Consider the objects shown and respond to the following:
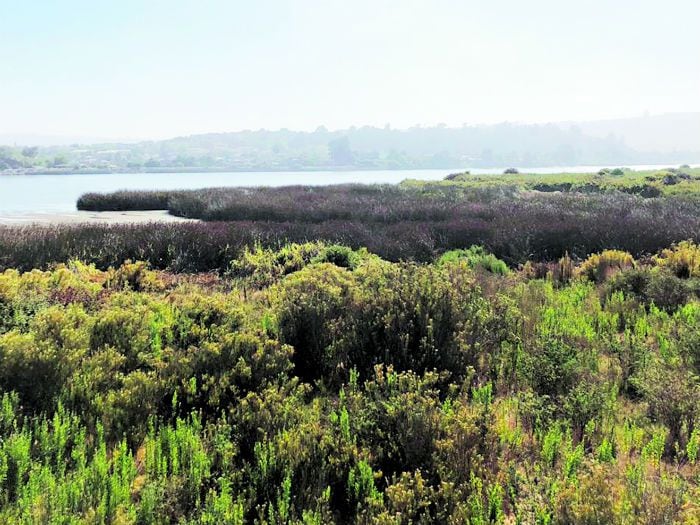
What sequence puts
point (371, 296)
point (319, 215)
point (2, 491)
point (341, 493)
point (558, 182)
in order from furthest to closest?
point (558, 182) < point (319, 215) < point (371, 296) < point (341, 493) < point (2, 491)

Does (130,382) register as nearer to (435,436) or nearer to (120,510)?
(120,510)

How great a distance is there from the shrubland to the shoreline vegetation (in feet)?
0.06

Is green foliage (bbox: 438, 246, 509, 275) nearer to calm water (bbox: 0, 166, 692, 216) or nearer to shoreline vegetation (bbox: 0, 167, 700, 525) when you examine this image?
shoreline vegetation (bbox: 0, 167, 700, 525)

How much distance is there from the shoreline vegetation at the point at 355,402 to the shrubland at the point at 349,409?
0.02 m

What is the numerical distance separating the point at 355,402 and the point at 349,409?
0.25 feet

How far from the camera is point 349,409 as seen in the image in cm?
353

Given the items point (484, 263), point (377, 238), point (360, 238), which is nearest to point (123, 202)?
point (360, 238)

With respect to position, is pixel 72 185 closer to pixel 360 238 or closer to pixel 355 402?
pixel 360 238

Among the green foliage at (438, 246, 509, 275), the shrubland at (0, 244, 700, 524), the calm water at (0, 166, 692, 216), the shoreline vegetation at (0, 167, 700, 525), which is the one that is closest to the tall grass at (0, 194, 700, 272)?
the green foliage at (438, 246, 509, 275)

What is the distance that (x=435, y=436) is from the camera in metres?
3.05

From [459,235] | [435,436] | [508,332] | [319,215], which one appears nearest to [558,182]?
[319,215]

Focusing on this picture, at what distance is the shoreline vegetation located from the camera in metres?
2.60

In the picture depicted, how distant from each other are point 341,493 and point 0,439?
2.04 meters

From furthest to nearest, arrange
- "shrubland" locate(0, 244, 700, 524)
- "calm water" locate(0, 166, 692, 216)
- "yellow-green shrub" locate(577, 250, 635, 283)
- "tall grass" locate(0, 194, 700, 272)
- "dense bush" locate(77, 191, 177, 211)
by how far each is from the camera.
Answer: "calm water" locate(0, 166, 692, 216), "dense bush" locate(77, 191, 177, 211), "tall grass" locate(0, 194, 700, 272), "yellow-green shrub" locate(577, 250, 635, 283), "shrubland" locate(0, 244, 700, 524)
